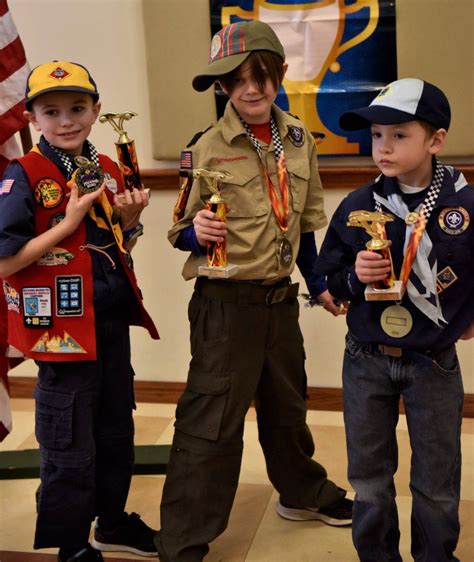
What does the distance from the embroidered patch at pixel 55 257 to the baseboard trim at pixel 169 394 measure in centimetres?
164


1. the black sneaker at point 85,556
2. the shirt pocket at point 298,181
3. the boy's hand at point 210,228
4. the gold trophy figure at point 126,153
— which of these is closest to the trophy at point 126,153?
the gold trophy figure at point 126,153

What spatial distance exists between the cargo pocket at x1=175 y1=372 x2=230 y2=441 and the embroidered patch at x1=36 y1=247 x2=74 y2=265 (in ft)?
1.72

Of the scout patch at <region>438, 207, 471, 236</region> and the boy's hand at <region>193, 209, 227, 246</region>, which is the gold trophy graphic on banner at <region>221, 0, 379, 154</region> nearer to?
the boy's hand at <region>193, 209, 227, 246</region>

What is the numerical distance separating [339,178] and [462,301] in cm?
149

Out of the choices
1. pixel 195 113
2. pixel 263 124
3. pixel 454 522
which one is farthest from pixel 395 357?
pixel 195 113

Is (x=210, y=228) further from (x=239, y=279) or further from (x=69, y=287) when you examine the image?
(x=69, y=287)

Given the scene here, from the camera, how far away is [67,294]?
235 centimetres

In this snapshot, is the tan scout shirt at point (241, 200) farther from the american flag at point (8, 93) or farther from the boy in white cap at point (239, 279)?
the american flag at point (8, 93)

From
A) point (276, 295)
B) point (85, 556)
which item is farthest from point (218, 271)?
point (85, 556)

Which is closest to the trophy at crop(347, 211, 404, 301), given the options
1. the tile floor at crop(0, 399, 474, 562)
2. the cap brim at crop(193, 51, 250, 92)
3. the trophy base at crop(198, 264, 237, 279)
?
the trophy base at crop(198, 264, 237, 279)

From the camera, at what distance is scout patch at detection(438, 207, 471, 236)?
209 centimetres

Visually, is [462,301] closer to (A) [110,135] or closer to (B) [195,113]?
(B) [195,113]

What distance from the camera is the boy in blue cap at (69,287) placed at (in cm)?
229

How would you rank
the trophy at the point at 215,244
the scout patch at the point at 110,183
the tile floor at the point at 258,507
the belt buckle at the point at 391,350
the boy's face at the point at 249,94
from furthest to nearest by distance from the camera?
1. the tile floor at the point at 258,507
2. the scout patch at the point at 110,183
3. the boy's face at the point at 249,94
4. the trophy at the point at 215,244
5. the belt buckle at the point at 391,350
